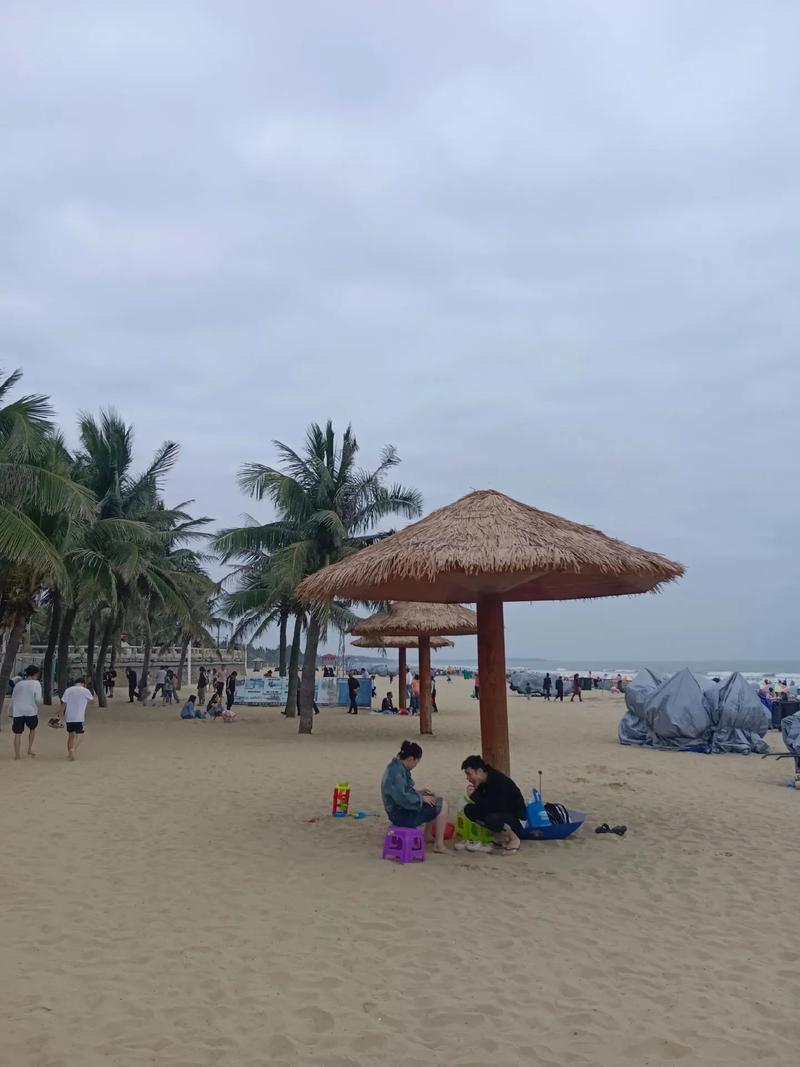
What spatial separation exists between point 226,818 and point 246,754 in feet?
19.3

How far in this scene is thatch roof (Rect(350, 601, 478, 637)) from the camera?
18344 mm

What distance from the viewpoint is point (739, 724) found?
15977 mm

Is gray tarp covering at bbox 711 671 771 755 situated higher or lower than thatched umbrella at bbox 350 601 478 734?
lower

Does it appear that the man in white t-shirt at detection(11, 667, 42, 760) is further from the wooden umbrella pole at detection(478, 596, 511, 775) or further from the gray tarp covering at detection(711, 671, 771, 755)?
the gray tarp covering at detection(711, 671, 771, 755)

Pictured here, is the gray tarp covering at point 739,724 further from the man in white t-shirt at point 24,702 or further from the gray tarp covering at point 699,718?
the man in white t-shirt at point 24,702

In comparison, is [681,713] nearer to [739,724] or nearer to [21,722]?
[739,724]

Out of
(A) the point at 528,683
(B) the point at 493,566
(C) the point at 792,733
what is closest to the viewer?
Result: (B) the point at 493,566

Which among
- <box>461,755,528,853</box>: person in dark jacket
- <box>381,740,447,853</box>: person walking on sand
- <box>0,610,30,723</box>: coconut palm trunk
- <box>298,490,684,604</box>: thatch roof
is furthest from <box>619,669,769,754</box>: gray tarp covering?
<box>0,610,30,723</box>: coconut palm trunk

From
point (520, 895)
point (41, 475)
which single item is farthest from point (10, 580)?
point (520, 895)

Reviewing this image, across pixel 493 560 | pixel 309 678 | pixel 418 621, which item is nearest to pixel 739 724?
pixel 418 621

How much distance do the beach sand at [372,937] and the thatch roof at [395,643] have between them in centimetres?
1136

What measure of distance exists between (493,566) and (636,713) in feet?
39.1

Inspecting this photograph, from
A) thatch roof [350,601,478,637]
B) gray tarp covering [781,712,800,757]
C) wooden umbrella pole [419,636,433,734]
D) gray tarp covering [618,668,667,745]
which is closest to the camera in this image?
gray tarp covering [781,712,800,757]

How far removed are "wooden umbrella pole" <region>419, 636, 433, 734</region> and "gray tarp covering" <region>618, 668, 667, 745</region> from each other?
4325 mm
